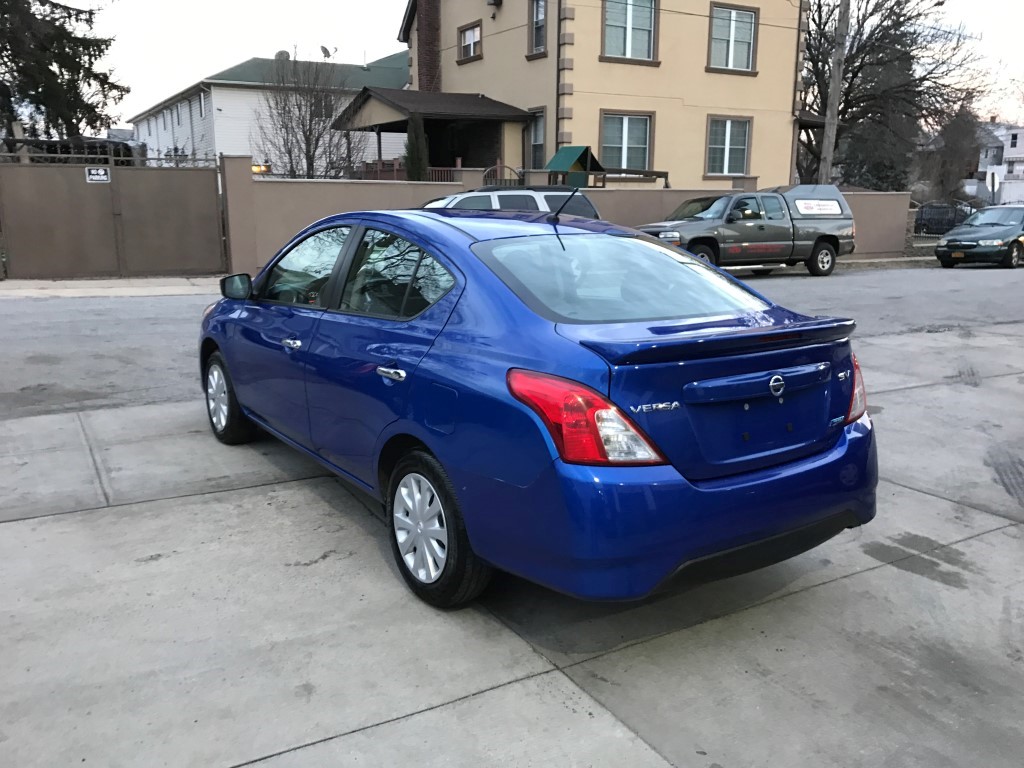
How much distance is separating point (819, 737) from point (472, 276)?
7.03 feet

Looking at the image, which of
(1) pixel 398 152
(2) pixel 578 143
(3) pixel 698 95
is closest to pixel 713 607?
(2) pixel 578 143

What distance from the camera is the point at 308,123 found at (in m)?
28.7

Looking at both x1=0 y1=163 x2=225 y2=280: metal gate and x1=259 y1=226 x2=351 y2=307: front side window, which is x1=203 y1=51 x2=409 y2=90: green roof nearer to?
x1=0 y1=163 x2=225 y2=280: metal gate

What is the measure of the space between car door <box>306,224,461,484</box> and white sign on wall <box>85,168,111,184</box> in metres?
14.3

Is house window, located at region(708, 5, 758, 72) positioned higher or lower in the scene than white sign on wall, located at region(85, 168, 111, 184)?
higher

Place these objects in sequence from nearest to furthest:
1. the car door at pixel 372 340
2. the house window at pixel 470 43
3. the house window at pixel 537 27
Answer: the car door at pixel 372 340
the house window at pixel 537 27
the house window at pixel 470 43

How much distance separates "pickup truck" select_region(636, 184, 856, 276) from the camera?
698 inches

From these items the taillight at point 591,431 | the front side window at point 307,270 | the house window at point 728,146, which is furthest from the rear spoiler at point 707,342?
the house window at point 728,146

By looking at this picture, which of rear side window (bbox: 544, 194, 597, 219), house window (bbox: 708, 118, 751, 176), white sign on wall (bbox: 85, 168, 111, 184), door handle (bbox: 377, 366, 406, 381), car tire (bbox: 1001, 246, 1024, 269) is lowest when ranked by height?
car tire (bbox: 1001, 246, 1024, 269)

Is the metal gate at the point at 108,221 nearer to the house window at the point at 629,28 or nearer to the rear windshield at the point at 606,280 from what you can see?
the house window at the point at 629,28

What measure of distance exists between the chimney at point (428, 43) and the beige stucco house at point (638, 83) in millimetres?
668

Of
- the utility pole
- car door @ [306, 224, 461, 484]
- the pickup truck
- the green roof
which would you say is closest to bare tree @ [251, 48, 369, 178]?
the green roof

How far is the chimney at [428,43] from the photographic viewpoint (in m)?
28.4

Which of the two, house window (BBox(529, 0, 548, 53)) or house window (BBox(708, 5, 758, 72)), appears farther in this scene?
house window (BBox(708, 5, 758, 72))
